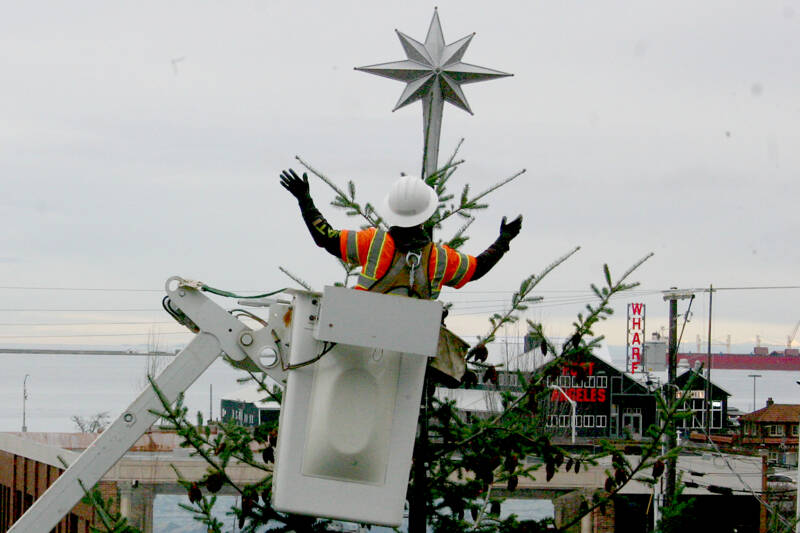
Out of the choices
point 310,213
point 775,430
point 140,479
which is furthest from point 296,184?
point 775,430

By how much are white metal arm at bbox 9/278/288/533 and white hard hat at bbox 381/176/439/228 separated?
86cm

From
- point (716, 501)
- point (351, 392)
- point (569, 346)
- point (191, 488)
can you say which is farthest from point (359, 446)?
point (716, 501)

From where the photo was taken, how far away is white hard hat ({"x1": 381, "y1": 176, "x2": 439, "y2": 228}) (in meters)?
5.14

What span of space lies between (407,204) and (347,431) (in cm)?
121

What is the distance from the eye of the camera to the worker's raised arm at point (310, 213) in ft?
16.8

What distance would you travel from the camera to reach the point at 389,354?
4.56 m

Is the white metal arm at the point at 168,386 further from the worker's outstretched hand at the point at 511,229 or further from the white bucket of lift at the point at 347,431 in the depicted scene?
the worker's outstretched hand at the point at 511,229

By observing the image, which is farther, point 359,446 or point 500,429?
point 500,429

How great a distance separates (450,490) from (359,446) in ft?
6.78

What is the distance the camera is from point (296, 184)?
16.9 ft

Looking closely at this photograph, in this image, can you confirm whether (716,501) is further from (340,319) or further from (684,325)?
(340,319)

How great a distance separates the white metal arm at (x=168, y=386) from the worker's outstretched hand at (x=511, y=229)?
1.36 metres

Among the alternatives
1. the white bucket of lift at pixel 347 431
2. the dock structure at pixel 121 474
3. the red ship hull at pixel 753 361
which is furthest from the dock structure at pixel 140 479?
the red ship hull at pixel 753 361

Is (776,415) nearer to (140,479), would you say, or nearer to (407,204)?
(140,479)
